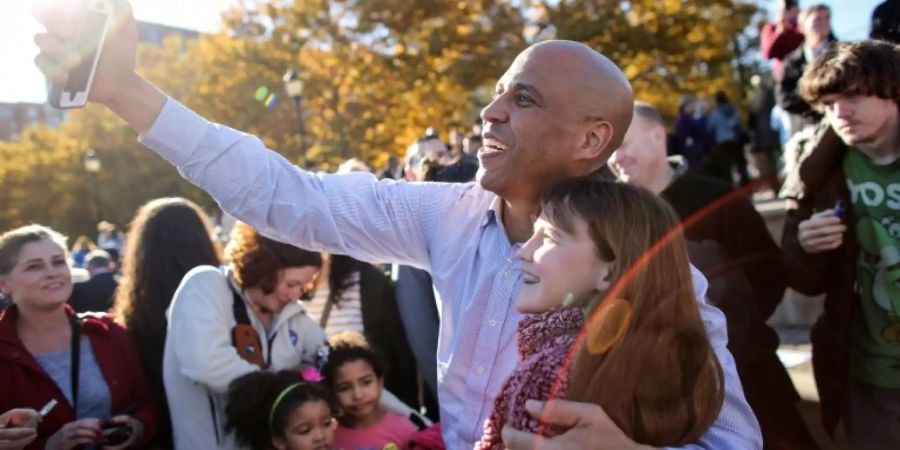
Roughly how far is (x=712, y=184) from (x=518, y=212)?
2.04 m

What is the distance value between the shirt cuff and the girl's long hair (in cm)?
90

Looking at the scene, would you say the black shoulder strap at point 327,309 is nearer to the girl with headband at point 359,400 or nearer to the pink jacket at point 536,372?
the girl with headband at point 359,400

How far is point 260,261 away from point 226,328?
1.16 ft

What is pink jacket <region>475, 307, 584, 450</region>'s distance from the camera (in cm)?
170

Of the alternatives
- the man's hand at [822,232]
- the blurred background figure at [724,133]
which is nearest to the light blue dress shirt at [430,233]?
the man's hand at [822,232]

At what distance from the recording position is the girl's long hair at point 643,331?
66.2 inches

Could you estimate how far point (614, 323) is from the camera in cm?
174

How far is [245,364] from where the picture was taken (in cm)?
367

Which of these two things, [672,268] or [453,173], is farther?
[453,173]

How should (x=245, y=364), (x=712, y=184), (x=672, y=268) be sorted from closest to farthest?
(x=672, y=268)
(x=245, y=364)
(x=712, y=184)

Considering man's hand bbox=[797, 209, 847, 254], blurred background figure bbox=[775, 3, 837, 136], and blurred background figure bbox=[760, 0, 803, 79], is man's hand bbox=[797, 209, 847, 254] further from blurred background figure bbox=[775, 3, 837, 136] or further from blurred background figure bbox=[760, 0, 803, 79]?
blurred background figure bbox=[760, 0, 803, 79]

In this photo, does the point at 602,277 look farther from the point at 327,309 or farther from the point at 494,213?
the point at 327,309

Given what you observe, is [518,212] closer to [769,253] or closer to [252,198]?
[252,198]

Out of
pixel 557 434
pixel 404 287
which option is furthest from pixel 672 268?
pixel 404 287
